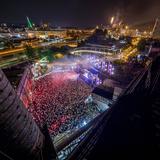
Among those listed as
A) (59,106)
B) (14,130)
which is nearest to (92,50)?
(59,106)

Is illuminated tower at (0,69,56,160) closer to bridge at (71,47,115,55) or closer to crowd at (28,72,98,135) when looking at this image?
crowd at (28,72,98,135)

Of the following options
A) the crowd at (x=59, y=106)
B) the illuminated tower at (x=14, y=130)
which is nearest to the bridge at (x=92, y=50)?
the crowd at (x=59, y=106)

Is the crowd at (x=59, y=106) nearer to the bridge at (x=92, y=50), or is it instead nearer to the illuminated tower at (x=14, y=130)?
the illuminated tower at (x=14, y=130)

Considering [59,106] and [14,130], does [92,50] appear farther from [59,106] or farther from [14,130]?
[14,130]

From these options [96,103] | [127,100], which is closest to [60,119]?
[96,103]

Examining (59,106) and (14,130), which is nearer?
(14,130)

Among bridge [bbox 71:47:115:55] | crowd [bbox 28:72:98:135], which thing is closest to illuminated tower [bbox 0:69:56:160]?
Result: crowd [bbox 28:72:98:135]

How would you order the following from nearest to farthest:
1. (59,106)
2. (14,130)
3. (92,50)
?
(14,130) → (59,106) → (92,50)
